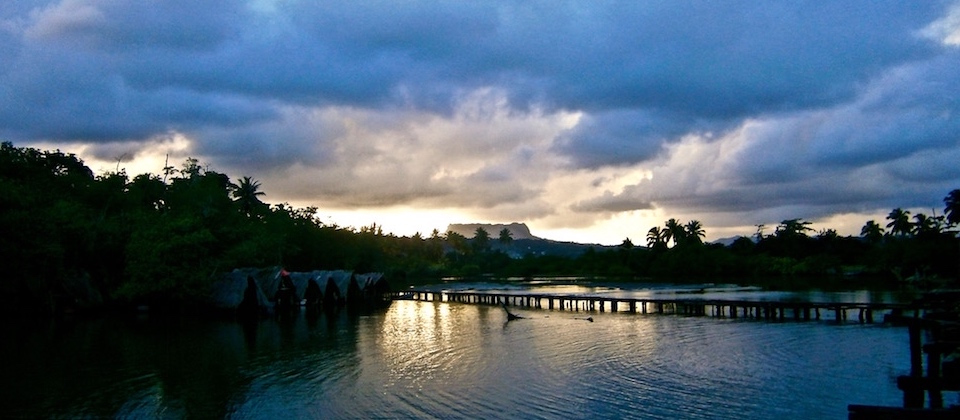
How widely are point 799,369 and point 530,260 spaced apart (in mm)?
105959

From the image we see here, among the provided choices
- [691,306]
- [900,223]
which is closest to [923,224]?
[900,223]

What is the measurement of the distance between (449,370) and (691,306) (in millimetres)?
23535

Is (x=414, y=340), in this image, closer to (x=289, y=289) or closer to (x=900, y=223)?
(x=289, y=289)

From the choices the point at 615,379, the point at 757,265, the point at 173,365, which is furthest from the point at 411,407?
the point at 757,265

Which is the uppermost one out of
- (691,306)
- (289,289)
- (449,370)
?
(289,289)

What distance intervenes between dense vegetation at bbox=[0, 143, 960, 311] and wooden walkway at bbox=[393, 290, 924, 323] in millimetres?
4185

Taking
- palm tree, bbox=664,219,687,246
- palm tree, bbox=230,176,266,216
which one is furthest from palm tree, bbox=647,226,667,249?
palm tree, bbox=230,176,266,216

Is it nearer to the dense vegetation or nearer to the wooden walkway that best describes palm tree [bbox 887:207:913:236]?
the dense vegetation

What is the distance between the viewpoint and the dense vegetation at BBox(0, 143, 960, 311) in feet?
109

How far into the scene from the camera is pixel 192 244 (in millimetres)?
35594

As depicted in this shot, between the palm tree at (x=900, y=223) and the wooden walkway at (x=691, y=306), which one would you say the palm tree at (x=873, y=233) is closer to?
the palm tree at (x=900, y=223)

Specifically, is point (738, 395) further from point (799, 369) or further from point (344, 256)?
point (344, 256)

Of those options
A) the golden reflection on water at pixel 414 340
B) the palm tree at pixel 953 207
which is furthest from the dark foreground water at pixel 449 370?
the palm tree at pixel 953 207

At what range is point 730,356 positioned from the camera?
72.3 ft
